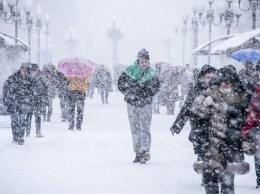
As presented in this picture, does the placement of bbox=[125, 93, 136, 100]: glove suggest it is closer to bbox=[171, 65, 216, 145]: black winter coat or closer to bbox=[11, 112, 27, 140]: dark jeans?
bbox=[171, 65, 216, 145]: black winter coat

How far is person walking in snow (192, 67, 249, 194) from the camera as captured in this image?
15.7 ft

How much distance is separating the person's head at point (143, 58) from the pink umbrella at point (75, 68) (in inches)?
193

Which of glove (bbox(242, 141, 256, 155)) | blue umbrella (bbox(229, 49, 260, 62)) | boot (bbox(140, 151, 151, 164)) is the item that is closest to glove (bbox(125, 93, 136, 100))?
boot (bbox(140, 151, 151, 164))

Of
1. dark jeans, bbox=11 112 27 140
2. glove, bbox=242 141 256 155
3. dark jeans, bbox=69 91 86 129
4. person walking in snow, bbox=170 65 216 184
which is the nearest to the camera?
glove, bbox=242 141 256 155

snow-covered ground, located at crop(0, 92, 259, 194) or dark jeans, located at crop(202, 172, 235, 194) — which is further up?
dark jeans, located at crop(202, 172, 235, 194)

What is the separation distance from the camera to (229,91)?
481cm

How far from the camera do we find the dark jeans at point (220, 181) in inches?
189

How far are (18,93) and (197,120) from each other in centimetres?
622

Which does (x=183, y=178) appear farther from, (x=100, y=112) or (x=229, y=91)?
(x=100, y=112)

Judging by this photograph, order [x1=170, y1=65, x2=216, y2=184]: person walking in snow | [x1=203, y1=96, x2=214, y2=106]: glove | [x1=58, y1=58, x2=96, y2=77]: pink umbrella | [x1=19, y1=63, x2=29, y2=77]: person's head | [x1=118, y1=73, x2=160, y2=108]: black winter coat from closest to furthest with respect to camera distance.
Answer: [x1=203, y1=96, x2=214, y2=106]: glove → [x1=170, y1=65, x2=216, y2=184]: person walking in snow → [x1=118, y1=73, x2=160, y2=108]: black winter coat → [x1=19, y1=63, x2=29, y2=77]: person's head → [x1=58, y1=58, x2=96, y2=77]: pink umbrella

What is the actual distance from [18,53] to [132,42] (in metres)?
57.6

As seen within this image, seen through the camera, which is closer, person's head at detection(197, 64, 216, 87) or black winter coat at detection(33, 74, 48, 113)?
person's head at detection(197, 64, 216, 87)

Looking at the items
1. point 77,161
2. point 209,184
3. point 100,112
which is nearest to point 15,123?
point 77,161

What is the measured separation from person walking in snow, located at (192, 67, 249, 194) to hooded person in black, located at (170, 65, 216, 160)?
8.9 inches
